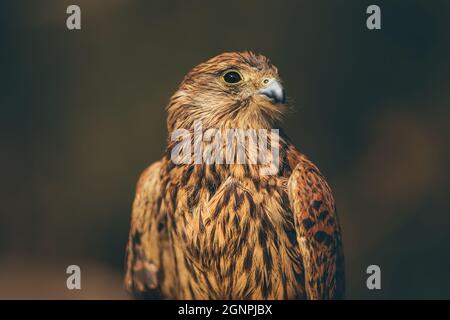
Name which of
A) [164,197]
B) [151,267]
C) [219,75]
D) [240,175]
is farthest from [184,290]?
[219,75]

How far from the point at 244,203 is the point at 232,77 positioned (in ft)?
1.70

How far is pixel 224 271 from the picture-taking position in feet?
8.30

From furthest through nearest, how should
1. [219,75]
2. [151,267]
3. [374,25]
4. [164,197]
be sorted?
[374,25] → [151,267] → [164,197] → [219,75]

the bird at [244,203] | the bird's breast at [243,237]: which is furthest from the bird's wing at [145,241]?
the bird's breast at [243,237]

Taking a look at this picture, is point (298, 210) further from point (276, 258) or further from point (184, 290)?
point (184, 290)

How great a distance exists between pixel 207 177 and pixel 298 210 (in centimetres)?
41

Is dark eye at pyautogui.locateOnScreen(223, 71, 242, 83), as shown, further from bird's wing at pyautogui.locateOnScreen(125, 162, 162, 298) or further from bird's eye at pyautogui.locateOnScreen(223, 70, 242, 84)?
bird's wing at pyautogui.locateOnScreen(125, 162, 162, 298)

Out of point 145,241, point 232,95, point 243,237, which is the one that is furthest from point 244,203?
point 145,241

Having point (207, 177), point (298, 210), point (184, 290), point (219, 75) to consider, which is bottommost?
point (184, 290)

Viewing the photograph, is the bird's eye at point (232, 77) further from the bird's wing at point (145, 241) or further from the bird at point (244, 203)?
the bird's wing at point (145, 241)

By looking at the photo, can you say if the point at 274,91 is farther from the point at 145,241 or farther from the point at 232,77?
the point at 145,241

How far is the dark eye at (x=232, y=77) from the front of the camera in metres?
2.41

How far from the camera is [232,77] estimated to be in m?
2.42

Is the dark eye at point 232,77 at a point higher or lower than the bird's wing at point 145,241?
higher
